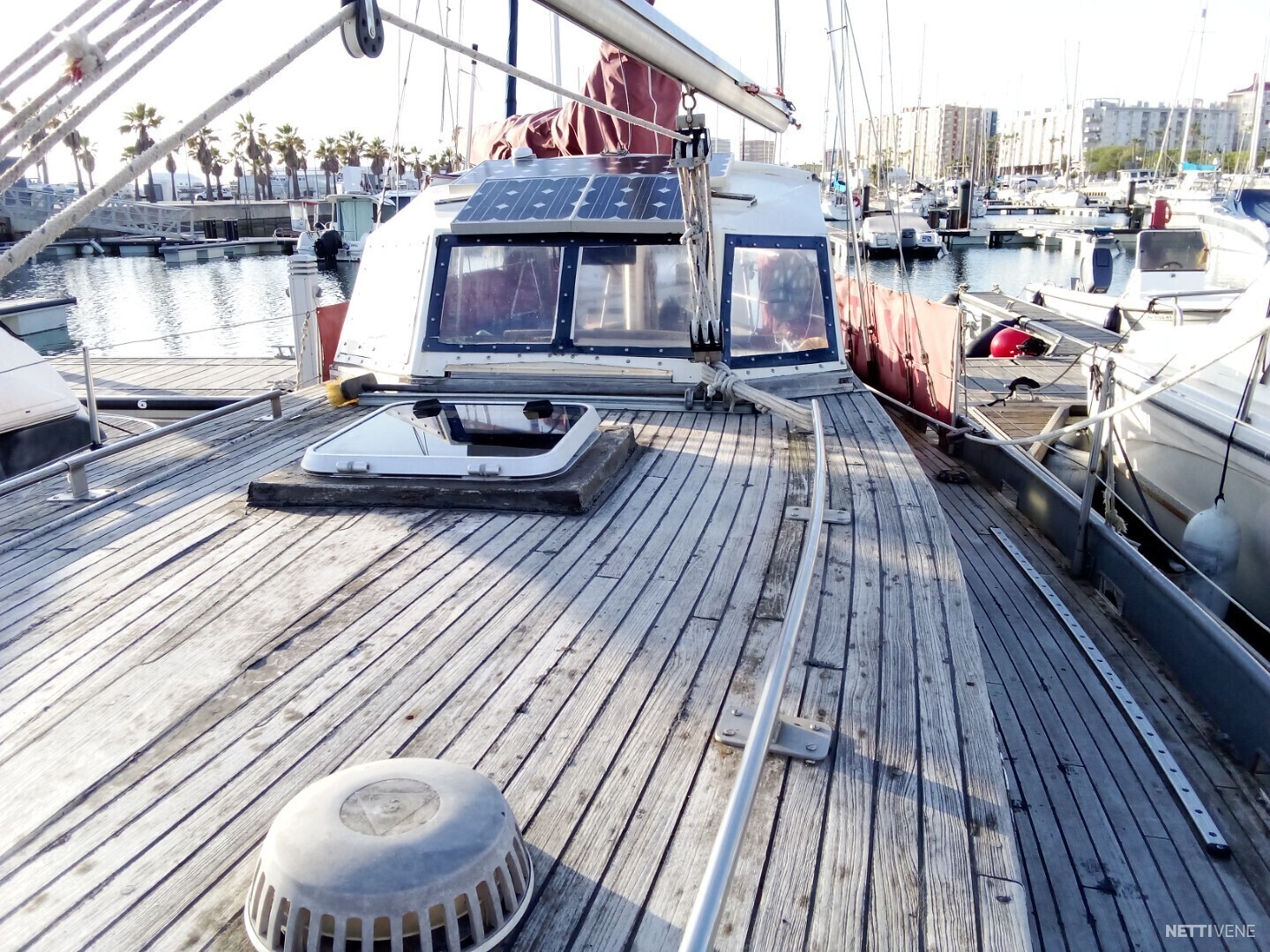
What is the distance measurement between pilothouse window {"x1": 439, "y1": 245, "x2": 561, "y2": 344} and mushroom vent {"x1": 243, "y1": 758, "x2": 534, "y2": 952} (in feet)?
16.5

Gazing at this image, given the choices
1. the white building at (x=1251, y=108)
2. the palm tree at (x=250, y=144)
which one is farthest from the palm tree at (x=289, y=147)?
the white building at (x=1251, y=108)

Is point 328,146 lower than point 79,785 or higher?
higher

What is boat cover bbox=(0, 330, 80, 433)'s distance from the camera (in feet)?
28.3

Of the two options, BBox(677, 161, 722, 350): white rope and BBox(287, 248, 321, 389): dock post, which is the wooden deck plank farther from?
BBox(287, 248, 321, 389): dock post

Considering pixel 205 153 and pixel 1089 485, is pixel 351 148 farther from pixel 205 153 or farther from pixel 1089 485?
pixel 1089 485

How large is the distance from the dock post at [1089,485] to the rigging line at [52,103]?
5.23 metres

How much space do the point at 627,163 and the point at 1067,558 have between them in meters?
4.43

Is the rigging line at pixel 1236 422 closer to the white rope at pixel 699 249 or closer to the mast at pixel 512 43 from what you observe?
the white rope at pixel 699 249

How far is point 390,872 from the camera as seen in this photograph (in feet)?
5.89

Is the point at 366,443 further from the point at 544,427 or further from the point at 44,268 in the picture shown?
the point at 44,268

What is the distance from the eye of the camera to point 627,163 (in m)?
7.64

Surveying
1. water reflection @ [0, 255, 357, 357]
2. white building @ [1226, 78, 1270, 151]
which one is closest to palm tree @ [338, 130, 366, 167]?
water reflection @ [0, 255, 357, 357]

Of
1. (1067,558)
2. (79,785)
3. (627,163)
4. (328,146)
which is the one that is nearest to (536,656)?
(79,785)

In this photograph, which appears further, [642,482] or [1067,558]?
[1067,558]
